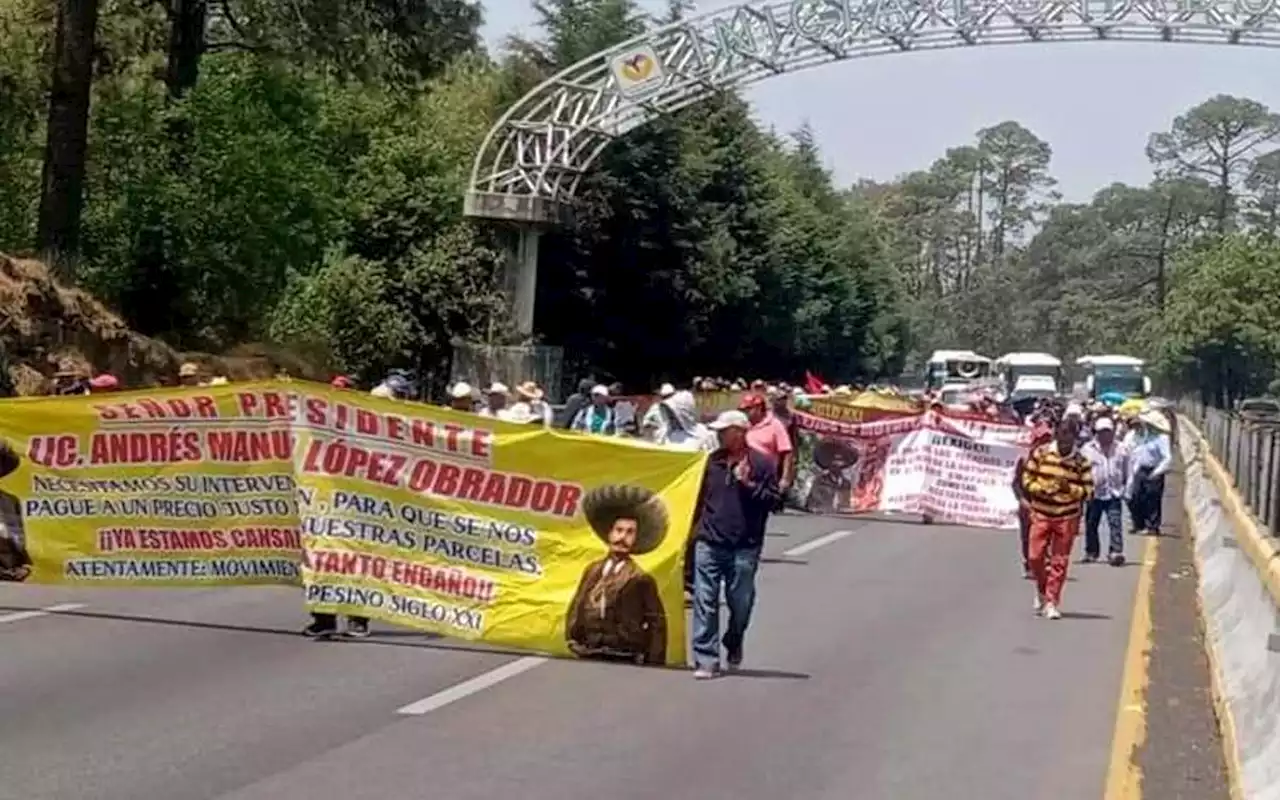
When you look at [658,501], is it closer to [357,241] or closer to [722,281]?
[357,241]

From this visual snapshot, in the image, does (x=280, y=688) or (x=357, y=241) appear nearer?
(x=280, y=688)

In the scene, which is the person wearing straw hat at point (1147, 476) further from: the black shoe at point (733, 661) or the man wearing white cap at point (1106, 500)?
the black shoe at point (733, 661)

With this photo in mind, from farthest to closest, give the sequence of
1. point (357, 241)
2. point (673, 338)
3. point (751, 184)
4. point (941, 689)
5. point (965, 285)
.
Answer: point (965, 285)
point (751, 184)
point (673, 338)
point (357, 241)
point (941, 689)

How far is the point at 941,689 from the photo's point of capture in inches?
522

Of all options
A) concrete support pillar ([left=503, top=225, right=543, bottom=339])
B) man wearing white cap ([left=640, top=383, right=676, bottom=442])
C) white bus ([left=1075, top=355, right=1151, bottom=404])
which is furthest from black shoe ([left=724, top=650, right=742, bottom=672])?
white bus ([left=1075, top=355, right=1151, bottom=404])

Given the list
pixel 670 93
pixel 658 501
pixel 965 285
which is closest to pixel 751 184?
pixel 670 93

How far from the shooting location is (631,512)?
13742mm

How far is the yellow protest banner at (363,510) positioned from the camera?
13.7 meters

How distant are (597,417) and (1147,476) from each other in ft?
30.0

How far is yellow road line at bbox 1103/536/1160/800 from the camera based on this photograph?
10.2 meters

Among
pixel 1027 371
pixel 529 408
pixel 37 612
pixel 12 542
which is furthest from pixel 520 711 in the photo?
pixel 1027 371

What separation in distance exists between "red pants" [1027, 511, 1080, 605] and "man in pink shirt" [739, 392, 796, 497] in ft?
9.14

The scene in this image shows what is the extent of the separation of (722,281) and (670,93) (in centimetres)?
1361

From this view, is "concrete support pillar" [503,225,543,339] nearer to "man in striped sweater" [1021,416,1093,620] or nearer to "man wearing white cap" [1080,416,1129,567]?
"man wearing white cap" [1080,416,1129,567]
